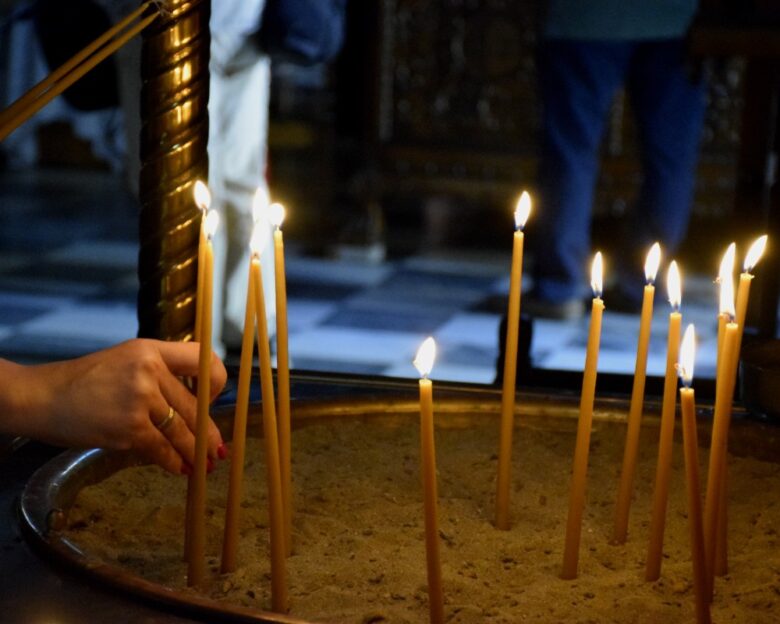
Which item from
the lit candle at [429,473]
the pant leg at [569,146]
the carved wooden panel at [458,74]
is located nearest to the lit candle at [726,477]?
the lit candle at [429,473]

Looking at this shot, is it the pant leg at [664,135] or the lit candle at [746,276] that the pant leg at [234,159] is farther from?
the lit candle at [746,276]

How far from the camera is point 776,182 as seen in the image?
298cm

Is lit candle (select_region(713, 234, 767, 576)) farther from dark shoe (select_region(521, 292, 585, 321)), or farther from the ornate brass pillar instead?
dark shoe (select_region(521, 292, 585, 321))

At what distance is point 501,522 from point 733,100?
427 cm

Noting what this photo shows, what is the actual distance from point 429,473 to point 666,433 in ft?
0.82

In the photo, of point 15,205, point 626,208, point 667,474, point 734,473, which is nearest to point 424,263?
point 626,208

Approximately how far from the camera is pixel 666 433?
1143mm

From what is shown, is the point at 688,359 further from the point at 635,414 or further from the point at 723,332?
the point at 635,414

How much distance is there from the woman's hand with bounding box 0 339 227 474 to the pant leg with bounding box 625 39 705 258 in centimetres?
328

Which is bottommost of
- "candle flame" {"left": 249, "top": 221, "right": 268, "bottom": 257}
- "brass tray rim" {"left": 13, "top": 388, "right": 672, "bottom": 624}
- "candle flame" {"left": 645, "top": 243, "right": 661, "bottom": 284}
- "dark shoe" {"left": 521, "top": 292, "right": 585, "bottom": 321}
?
"dark shoe" {"left": 521, "top": 292, "right": 585, "bottom": 321}

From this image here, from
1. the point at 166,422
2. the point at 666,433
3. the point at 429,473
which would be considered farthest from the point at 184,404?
the point at 666,433

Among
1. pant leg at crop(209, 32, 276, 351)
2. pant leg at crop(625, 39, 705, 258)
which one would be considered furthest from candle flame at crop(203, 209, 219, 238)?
pant leg at crop(625, 39, 705, 258)

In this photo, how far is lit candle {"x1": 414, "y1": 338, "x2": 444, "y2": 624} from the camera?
0.96m

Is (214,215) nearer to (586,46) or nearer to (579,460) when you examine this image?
(579,460)
